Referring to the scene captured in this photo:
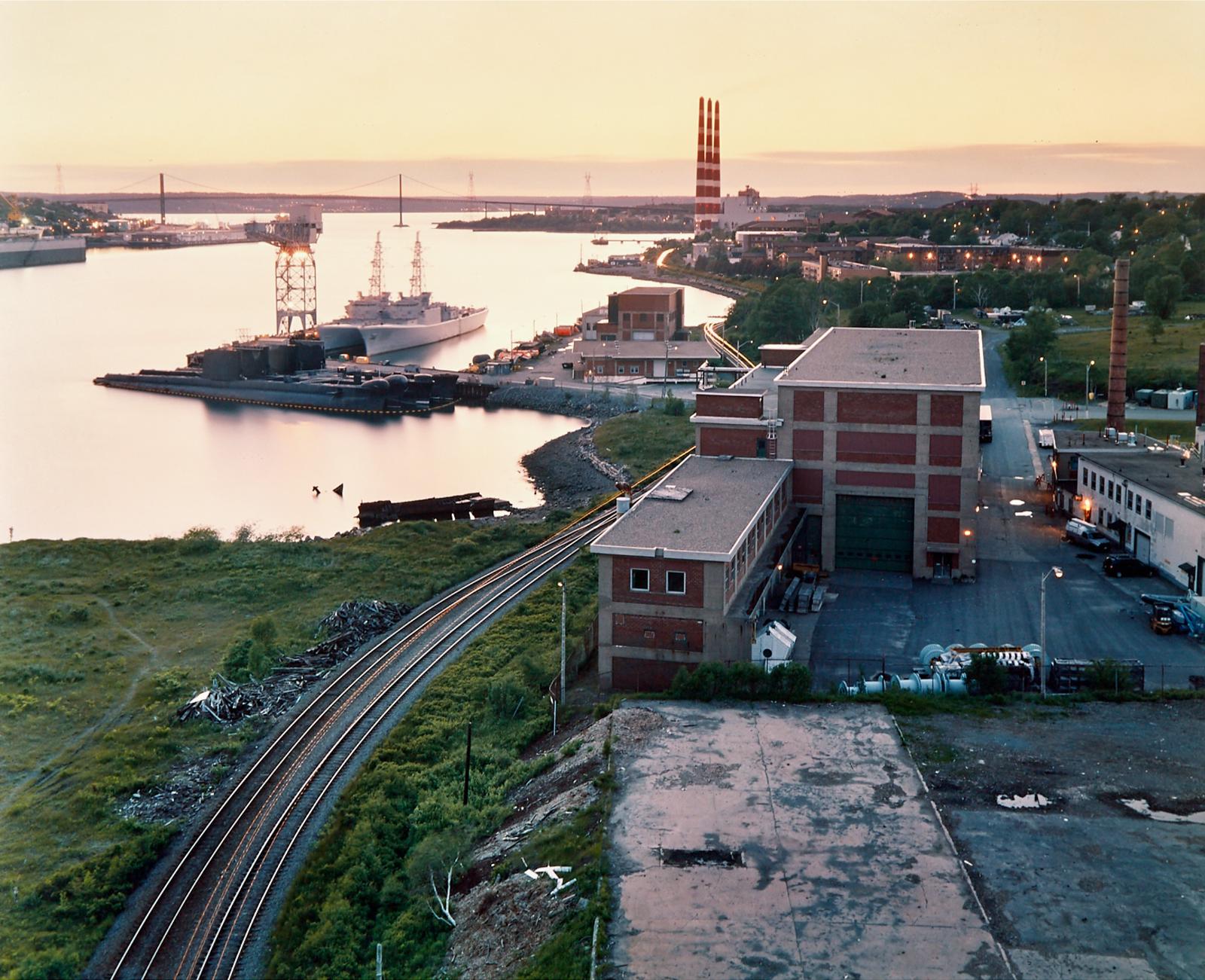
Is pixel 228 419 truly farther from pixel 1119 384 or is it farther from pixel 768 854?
pixel 768 854

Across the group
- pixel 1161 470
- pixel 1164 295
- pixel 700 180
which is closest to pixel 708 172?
pixel 700 180

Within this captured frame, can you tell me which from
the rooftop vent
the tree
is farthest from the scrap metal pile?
the tree

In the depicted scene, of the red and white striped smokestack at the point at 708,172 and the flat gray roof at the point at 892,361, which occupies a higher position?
the red and white striped smokestack at the point at 708,172

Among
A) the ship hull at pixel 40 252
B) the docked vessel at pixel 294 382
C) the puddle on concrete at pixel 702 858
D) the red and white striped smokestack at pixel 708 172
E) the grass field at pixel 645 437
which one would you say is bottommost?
the puddle on concrete at pixel 702 858

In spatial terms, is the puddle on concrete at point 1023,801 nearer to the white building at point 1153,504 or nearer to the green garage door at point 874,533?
the white building at point 1153,504

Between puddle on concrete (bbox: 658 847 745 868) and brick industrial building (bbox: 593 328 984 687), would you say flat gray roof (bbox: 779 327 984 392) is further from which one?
puddle on concrete (bbox: 658 847 745 868)

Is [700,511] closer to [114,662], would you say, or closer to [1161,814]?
[1161,814]

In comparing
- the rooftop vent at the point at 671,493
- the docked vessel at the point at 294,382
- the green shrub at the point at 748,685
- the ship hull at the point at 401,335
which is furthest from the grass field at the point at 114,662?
the ship hull at the point at 401,335
